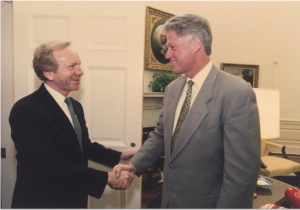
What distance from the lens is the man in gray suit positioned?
3.51 ft

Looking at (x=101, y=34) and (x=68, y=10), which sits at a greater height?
(x=68, y=10)

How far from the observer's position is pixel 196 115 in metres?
1.19

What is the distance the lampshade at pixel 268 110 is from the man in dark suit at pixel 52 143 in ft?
4.04

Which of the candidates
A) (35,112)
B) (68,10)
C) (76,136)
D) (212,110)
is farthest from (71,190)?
(68,10)

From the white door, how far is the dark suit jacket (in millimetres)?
601

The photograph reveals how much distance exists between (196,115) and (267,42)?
4934 mm

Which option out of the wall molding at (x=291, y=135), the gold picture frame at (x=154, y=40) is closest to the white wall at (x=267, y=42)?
the wall molding at (x=291, y=135)

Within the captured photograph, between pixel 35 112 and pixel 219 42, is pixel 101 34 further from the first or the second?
pixel 219 42

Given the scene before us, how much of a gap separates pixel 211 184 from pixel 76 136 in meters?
0.88

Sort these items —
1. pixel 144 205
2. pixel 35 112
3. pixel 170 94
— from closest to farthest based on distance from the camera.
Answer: pixel 35 112 → pixel 170 94 → pixel 144 205

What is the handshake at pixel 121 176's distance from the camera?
1532 millimetres

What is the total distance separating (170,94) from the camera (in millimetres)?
1525

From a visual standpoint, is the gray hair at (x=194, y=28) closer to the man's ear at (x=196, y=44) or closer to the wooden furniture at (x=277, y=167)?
the man's ear at (x=196, y=44)

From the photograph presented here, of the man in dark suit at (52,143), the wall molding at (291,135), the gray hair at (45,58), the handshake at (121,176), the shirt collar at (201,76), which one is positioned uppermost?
the gray hair at (45,58)
